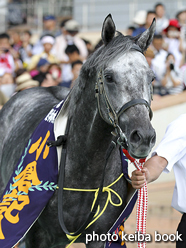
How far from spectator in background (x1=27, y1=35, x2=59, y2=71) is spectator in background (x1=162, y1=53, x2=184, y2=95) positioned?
3062 millimetres

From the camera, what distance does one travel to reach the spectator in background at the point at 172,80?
8359 mm

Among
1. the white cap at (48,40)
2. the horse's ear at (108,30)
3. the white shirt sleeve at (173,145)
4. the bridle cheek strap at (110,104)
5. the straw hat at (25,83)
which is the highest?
the horse's ear at (108,30)

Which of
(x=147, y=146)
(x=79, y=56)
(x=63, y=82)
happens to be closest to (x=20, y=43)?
(x=79, y=56)

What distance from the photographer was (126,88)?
2893 mm

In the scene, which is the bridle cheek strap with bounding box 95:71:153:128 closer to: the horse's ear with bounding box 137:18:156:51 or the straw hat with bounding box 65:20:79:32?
the horse's ear with bounding box 137:18:156:51

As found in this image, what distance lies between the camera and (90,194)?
140 inches

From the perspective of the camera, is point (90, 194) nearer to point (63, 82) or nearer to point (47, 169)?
point (47, 169)

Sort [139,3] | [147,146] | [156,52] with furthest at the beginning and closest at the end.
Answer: [139,3]
[156,52]
[147,146]

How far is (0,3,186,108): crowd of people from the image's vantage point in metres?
8.38

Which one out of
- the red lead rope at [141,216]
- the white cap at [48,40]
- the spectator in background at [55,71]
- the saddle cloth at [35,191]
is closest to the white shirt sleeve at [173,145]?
the red lead rope at [141,216]

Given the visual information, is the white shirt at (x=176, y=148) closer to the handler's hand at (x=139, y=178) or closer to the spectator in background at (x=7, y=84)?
the handler's hand at (x=139, y=178)

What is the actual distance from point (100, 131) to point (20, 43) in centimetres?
1025

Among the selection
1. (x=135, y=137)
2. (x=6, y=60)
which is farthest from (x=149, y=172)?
(x=6, y=60)

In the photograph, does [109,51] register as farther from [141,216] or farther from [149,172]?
[141,216]
